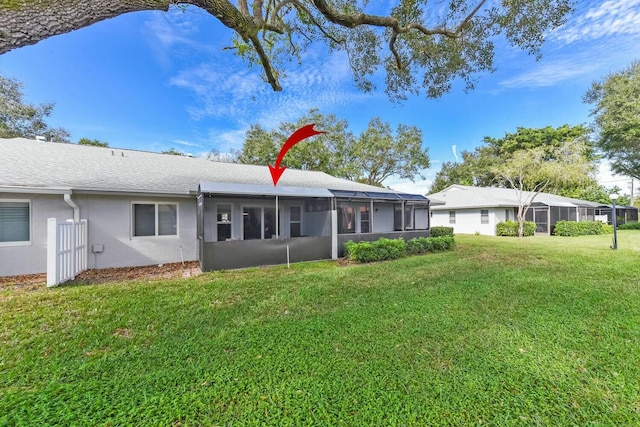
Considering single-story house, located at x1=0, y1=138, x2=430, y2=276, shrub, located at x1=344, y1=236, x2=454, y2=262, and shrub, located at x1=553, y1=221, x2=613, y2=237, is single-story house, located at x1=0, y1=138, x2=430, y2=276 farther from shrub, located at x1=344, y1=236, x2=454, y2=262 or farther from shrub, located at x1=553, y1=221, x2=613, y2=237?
shrub, located at x1=553, y1=221, x2=613, y2=237

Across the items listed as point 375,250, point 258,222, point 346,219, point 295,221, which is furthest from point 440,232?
point 258,222

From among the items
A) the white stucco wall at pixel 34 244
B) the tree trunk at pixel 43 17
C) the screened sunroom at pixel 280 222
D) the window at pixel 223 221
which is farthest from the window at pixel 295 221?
the tree trunk at pixel 43 17

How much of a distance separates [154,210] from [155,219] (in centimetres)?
31

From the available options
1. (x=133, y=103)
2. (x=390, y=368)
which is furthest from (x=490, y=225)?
(x=133, y=103)

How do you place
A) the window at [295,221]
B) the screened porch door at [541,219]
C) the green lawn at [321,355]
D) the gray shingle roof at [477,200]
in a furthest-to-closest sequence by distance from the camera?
the screened porch door at [541,219], the gray shingle roof at [477,200], the window at [295,221], the green lawn at [321,355]

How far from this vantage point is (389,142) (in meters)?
27.4

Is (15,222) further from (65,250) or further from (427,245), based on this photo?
(427,245)

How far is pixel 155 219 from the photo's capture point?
8953 millimetres

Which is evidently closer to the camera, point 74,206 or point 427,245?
point 74,206

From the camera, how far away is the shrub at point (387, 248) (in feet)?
30.5

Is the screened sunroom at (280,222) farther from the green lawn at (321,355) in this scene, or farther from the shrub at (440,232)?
the shrub at (440,232)

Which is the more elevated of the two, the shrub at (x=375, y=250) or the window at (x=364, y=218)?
the window at (x=364, y=218)

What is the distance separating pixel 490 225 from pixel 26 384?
24.3 metres

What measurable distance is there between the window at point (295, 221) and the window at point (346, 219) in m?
2.08
